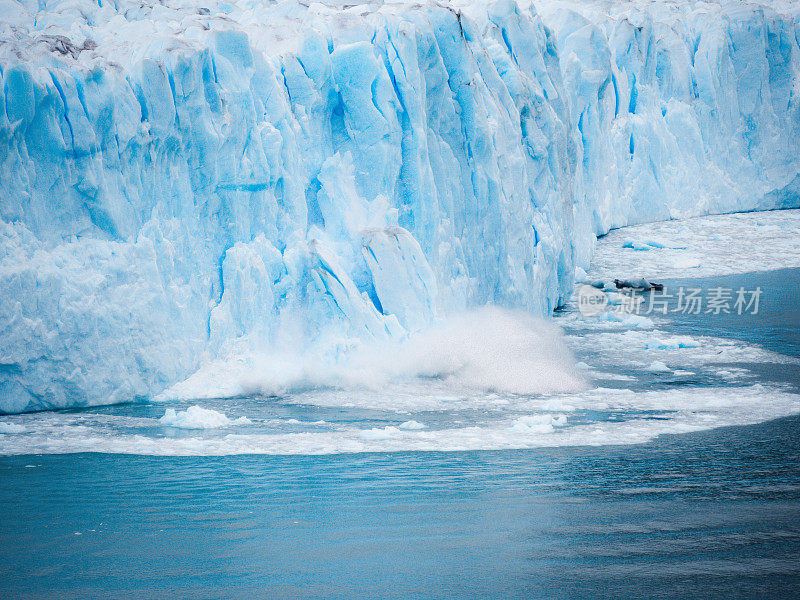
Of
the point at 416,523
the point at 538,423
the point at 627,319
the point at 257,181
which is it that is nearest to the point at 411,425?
the point at 538,423

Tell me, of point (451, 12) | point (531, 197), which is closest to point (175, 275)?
→ point (451, 12)

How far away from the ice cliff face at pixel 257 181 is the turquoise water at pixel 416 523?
165cm

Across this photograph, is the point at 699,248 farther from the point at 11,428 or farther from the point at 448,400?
the point at 11,428

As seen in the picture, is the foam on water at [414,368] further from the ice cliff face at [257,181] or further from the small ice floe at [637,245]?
the small ice floe at [637,245]

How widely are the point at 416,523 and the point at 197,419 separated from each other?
3302 millimetres

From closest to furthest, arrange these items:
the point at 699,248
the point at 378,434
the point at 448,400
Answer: the point at 378,434
the point at 448,400
the point at 699,248

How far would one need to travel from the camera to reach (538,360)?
11352mm

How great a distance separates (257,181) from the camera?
10.2 m

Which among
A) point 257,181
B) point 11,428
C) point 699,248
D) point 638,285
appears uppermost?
point 257,181

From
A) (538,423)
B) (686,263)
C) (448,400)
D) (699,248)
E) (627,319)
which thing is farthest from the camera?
(699,248)

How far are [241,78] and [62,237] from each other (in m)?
2.92

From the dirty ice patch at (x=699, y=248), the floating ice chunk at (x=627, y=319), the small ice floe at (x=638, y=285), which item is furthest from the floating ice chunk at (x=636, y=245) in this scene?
the floating ice chunk at (x=627, y=319)

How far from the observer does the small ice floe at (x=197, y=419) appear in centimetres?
834

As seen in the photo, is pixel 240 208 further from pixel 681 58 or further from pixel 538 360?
pixel 681 58
